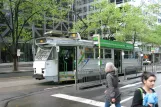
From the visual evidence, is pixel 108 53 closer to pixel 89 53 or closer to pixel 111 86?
pixel 89 53

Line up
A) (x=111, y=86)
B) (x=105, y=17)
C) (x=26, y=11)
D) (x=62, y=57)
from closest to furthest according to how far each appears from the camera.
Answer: (x=111, y=86) < (x=62, y=57) < (x=26, y=11) < (x=105, y=17)

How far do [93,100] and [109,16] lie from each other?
75.3 feet

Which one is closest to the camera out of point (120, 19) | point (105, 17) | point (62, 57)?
point (62, 57)

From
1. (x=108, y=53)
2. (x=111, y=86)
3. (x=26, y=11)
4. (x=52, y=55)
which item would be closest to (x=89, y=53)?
(x=108, y=53)

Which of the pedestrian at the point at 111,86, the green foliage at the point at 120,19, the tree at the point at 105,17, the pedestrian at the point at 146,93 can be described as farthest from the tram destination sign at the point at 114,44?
the pedestrian at the point at 146,93

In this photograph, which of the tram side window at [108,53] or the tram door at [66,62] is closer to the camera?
the tram door at [66,62]

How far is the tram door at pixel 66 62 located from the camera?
53.6ft

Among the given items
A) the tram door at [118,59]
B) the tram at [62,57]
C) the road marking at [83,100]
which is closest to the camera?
the road marking at [83,100]

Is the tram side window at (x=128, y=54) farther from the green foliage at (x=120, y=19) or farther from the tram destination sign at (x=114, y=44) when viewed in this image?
the green foliage at (x=120, y=19)

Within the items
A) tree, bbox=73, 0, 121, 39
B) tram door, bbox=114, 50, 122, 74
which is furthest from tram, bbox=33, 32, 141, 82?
tree, bbox=73, 0, 121, 39

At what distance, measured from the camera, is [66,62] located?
54.5ft

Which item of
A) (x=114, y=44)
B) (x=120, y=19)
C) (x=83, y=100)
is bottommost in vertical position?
(x=83, y=100)

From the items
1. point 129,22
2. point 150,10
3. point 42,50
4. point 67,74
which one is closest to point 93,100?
point 67,74

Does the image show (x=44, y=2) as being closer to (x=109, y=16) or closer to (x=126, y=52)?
(x=109, y=16)
